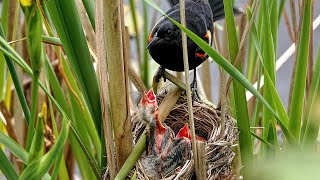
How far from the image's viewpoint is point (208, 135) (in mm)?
1462

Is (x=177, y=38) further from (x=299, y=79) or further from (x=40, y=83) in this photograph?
(x=40, y=83)

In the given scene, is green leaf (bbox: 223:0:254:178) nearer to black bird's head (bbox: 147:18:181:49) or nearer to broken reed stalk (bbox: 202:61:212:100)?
black bird's head (bbox: 147:18:181:49)

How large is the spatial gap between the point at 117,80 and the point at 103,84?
3 cm

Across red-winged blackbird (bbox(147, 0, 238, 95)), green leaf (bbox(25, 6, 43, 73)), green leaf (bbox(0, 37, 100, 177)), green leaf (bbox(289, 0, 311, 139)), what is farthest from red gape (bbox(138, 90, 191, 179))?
green leaf (bbox(25, 6, 43, 73))

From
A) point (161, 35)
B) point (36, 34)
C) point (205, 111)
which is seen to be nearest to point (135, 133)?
point (205, 111)

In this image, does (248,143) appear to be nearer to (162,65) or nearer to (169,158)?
(169,158)

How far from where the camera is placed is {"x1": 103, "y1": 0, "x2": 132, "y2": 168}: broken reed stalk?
3.23ft

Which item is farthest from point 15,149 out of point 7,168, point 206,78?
point 206,78

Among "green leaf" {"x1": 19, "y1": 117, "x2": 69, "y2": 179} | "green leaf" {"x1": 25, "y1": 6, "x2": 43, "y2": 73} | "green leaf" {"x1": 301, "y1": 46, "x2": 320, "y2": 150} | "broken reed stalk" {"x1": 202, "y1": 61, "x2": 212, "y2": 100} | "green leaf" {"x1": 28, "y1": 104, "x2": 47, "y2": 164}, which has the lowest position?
"broken reed stalk" {"x1": 202, "y1": 61, "x2": 212, "y2": 100}

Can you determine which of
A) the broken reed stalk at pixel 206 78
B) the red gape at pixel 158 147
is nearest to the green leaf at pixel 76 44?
the red gape at pixel 158 147

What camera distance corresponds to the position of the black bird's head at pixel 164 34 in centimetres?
171

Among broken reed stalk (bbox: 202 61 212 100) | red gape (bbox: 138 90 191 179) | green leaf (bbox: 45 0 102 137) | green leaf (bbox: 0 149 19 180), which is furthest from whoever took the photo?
broken reed stalk (bbox: 202 61 212 100)

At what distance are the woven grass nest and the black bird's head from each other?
9.9 inches

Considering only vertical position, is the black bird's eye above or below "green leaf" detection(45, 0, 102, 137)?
below
